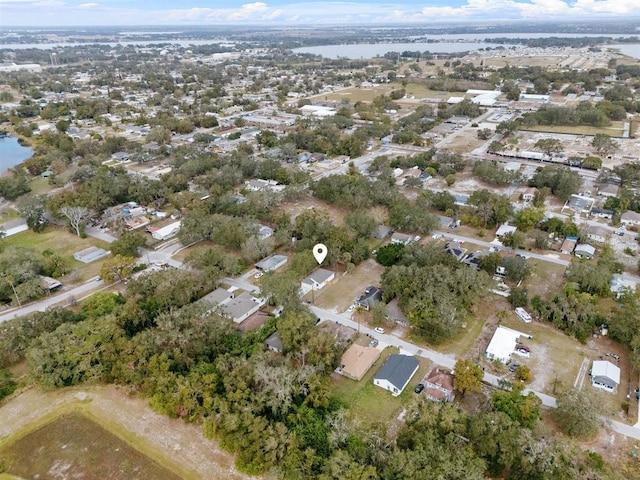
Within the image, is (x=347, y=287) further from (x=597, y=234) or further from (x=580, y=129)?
(x=580, y=129)

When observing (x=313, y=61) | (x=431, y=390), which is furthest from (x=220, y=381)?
(x=313, y=61)

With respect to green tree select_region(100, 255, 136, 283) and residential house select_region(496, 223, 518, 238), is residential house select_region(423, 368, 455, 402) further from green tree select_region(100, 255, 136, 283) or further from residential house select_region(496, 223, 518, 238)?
green tree select_region(100, 255, 136, 283)

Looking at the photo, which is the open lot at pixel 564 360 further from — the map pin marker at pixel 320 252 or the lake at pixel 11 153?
the lake at pixel 11 153

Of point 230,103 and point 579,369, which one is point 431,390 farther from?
point 230,103

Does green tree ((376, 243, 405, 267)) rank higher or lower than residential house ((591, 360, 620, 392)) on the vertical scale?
higher

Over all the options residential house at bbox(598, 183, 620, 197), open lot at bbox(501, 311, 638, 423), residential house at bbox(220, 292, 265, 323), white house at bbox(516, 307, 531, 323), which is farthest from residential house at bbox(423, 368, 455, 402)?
residential house at bbox(598, 183, 620, 197)

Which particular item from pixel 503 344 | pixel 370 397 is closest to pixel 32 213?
pixel 370 397
